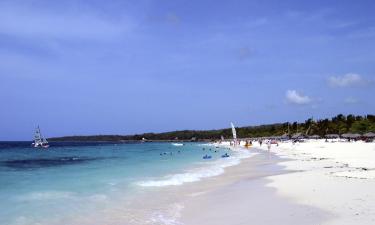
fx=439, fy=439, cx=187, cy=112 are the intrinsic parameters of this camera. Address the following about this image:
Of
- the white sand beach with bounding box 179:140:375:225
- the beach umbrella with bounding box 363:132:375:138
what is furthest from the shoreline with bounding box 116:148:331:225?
the beach umbrella with bounding box 363:132:375:138

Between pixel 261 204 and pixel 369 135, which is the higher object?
pixel 369 135

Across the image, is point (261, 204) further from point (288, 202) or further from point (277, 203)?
point (288, 202)

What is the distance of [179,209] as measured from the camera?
14445 millimetres

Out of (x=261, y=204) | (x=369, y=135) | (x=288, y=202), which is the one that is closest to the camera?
(x=288, y=202)

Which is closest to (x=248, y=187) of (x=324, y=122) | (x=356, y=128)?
(x=356, y=128)

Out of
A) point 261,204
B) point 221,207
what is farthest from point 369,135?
point 221,207

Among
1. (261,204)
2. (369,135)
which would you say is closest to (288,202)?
(261,204)

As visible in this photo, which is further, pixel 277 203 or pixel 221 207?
pixel 221 207

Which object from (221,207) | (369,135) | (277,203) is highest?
(369,135)

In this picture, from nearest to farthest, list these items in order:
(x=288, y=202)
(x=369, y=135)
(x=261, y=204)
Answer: (x=288, y=202) → (x=261, y=204) → (x=369, y=135)

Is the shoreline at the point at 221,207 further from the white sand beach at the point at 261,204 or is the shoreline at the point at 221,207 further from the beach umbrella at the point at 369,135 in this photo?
the beach umbrella at the point at 369,135

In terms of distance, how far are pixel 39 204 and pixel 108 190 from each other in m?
4.34

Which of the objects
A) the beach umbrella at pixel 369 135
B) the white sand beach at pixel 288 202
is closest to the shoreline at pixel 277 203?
the white sand beach at pixel 288 202

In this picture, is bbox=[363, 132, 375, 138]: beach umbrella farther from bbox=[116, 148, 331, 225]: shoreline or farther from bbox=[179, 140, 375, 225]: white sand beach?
bbox=[116, 148, 331, 225]: shoreline
